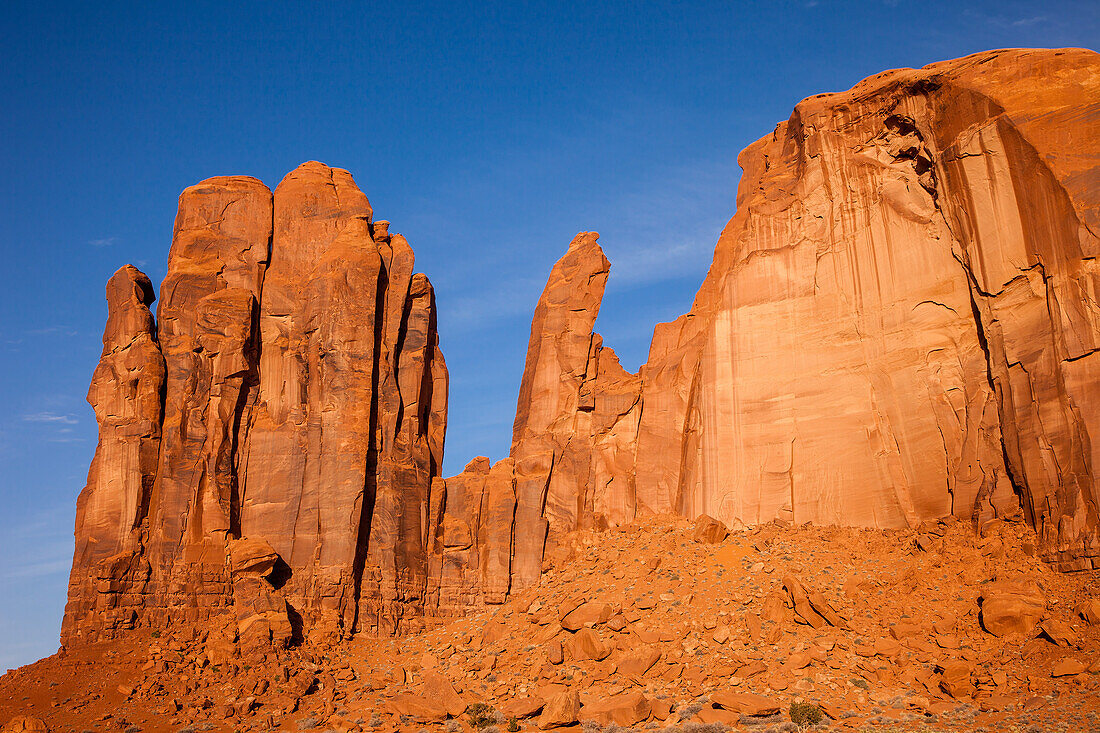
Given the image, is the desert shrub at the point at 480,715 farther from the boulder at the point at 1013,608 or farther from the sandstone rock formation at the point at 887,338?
the boulder at the point at 1013,608

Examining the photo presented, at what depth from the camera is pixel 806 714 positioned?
3086 centimetres

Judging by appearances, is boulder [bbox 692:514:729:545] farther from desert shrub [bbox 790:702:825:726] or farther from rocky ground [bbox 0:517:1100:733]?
desert shrub [bbox 790:702:825:726]

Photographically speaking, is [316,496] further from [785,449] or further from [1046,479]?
[1046,479]

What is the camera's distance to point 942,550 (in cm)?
3806

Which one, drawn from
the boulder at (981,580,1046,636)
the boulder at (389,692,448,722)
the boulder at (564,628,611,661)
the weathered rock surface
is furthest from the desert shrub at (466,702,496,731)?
the boulder at (981,580,1046,636)

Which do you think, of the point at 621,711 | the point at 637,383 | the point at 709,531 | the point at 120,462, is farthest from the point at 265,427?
the point at 621,711

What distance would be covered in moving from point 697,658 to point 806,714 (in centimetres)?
589

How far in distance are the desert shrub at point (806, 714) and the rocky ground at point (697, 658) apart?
5 cm

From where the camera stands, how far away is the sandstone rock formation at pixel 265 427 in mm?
45812

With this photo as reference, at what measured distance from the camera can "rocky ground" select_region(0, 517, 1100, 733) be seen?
102ft

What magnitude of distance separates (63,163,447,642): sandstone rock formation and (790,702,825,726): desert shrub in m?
22.8

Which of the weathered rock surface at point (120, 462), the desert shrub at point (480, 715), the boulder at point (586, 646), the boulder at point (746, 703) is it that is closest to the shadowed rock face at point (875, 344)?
the boulder at point (586, 646)

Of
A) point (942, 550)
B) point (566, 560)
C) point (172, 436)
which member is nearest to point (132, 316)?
point (172, 436)

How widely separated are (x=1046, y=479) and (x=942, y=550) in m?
4.73
